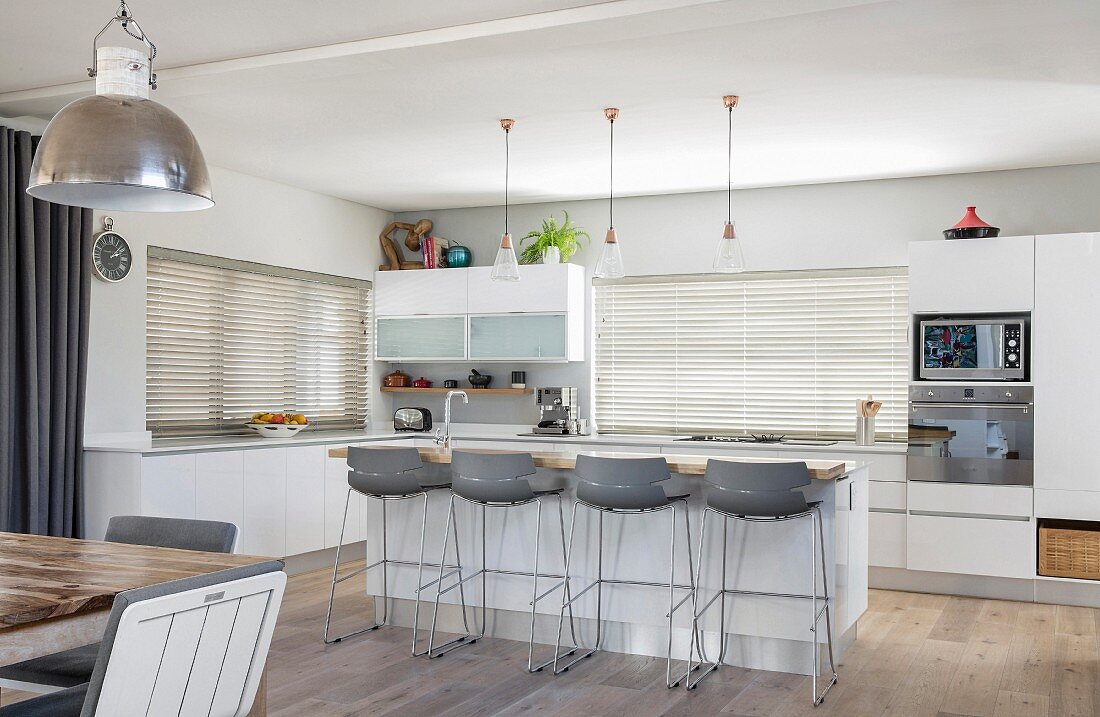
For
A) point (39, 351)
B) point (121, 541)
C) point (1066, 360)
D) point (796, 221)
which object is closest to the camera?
point (121, 541)

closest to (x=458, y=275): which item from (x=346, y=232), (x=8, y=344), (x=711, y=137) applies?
(x=346, y=232)

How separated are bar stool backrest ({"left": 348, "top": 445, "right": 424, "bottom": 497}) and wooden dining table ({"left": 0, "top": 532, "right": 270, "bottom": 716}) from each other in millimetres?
1956

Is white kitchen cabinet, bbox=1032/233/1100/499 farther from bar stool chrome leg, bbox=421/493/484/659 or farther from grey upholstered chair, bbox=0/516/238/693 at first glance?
grey upholstered chair, bbox=0/516/238/693

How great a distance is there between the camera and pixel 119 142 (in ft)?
6.69

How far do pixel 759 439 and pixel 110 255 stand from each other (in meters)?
4.20

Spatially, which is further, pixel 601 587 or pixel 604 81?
pixel 601 587

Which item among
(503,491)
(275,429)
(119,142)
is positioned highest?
(119,142)

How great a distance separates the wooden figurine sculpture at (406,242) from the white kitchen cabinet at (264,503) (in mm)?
2233

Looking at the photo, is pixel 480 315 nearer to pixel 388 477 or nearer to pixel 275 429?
pixel 275 429

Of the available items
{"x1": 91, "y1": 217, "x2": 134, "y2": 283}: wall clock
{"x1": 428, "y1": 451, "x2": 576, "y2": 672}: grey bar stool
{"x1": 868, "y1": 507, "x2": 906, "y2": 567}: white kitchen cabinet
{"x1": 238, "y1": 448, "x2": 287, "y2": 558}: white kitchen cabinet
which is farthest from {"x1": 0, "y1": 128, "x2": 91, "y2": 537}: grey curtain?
{"x1": 868, "y1": 507, "x2": 906, "y2": 567}: white kitchen cabinet

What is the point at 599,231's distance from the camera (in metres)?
7.56

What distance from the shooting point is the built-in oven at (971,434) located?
19.3ft

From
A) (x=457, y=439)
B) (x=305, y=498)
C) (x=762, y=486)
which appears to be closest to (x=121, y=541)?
(x=762, y=486)

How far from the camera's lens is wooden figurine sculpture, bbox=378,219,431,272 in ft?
26.2
